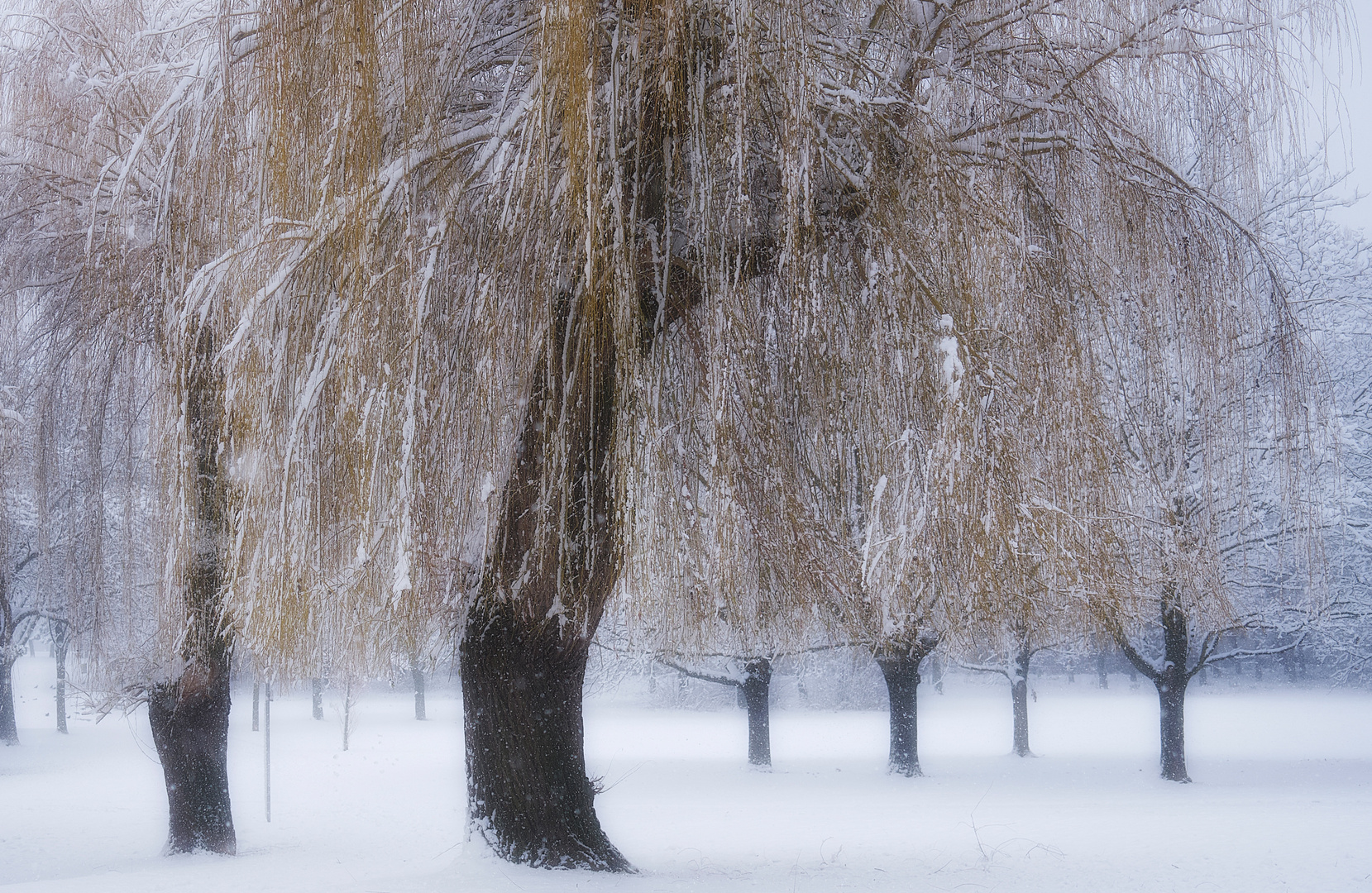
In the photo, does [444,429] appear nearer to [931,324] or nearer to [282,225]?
[282,225]

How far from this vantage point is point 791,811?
10.9 metres

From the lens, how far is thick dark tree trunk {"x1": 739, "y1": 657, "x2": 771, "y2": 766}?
16.5 m

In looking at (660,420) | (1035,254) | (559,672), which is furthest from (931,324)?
(559,672)

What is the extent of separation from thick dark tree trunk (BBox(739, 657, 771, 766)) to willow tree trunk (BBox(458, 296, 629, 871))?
11.6m

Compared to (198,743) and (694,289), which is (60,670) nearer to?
(198,743)

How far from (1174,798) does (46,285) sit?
1262 centimetres

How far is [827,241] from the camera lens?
15.1 ft

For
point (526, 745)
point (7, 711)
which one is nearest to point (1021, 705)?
point (526, 745)

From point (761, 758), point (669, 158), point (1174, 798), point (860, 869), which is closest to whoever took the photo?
point (669, 158)

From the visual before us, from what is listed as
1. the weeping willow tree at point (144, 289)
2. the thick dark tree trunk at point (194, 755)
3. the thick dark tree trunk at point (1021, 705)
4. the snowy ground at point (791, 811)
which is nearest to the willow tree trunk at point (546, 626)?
the snowy ground at point (791, 811)

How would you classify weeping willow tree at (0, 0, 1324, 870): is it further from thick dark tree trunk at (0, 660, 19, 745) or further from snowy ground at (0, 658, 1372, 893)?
thick dark tree trunk at (0, 660, 19, 745)

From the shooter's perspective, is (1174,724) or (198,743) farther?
(1174,724)

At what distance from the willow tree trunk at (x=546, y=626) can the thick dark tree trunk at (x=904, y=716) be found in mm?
9884

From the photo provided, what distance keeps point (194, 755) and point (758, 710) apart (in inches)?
398
